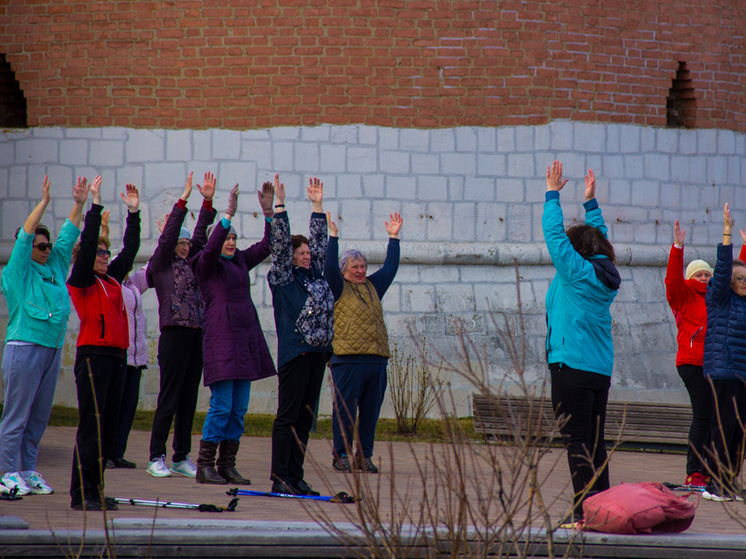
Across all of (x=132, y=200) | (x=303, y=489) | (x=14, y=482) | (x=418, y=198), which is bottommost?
(x=303, y=489)

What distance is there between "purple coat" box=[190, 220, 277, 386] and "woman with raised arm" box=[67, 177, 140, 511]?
0.74 metres

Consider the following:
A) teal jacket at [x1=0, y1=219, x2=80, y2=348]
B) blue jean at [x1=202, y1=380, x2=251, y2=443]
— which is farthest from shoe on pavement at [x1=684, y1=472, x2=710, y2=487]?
teal jacket at [x1=0, y1=219, x2=80, y2=348]

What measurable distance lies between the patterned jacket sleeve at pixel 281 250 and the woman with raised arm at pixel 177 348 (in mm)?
778

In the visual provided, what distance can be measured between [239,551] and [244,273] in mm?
2938

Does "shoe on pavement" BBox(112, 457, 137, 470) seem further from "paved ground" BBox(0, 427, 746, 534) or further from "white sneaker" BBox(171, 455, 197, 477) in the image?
"white sneaker" BBox(171, 455, 197, 477)

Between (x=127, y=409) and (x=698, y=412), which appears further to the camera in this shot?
(x=127, y=409)

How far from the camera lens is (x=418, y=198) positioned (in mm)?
10422

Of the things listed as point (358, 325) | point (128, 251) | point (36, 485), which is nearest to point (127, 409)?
point (36, 485)

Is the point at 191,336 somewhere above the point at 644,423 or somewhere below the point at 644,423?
above

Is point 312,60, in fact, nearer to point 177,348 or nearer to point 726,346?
point 177,348

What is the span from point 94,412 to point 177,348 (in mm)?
1468

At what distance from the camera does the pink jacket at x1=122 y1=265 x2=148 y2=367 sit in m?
7.25

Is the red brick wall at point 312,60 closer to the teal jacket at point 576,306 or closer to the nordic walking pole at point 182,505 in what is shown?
the teal jacket at point 576,306

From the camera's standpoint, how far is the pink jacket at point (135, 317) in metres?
7.25
